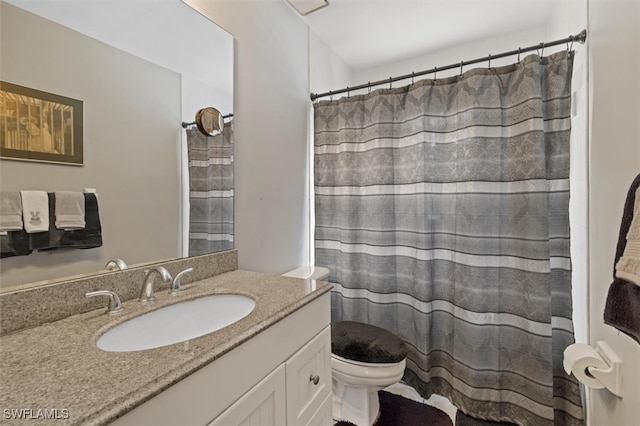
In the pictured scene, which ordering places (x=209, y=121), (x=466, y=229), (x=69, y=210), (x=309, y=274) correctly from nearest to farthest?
(x=69, y=210)
(x=209, y=121)
(x=466, y=229)
(x=309, y=274)

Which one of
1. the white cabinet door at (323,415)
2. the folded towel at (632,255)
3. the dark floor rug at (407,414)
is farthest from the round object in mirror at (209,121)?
the dark floor rug at (407,414)

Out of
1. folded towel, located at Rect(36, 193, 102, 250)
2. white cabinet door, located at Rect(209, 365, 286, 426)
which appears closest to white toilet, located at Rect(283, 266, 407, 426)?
white cabinet door, located at Rect(209, 365, 286, 426)

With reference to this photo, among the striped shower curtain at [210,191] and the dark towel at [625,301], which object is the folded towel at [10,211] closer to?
the striped shower curtain at [210,191]

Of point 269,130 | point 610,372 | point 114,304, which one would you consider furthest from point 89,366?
point 610,372

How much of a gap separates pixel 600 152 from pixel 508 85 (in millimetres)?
557

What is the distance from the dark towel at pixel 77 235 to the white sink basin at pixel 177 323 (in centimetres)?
29

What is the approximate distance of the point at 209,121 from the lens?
1.24 m

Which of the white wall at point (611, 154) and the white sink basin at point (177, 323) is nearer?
the white sink basin at point (177, 323)

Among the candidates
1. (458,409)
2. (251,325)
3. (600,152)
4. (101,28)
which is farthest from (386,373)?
(101,28)

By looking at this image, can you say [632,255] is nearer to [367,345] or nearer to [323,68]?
[367,345]

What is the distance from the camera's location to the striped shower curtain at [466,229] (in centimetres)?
139

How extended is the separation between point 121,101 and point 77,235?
46 centimetres

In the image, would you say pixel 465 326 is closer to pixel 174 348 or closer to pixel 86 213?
pixel 174 348

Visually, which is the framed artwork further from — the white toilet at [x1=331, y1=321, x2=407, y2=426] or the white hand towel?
the white toilet at [x1=331, y1=321, x2=407, y2=426]
